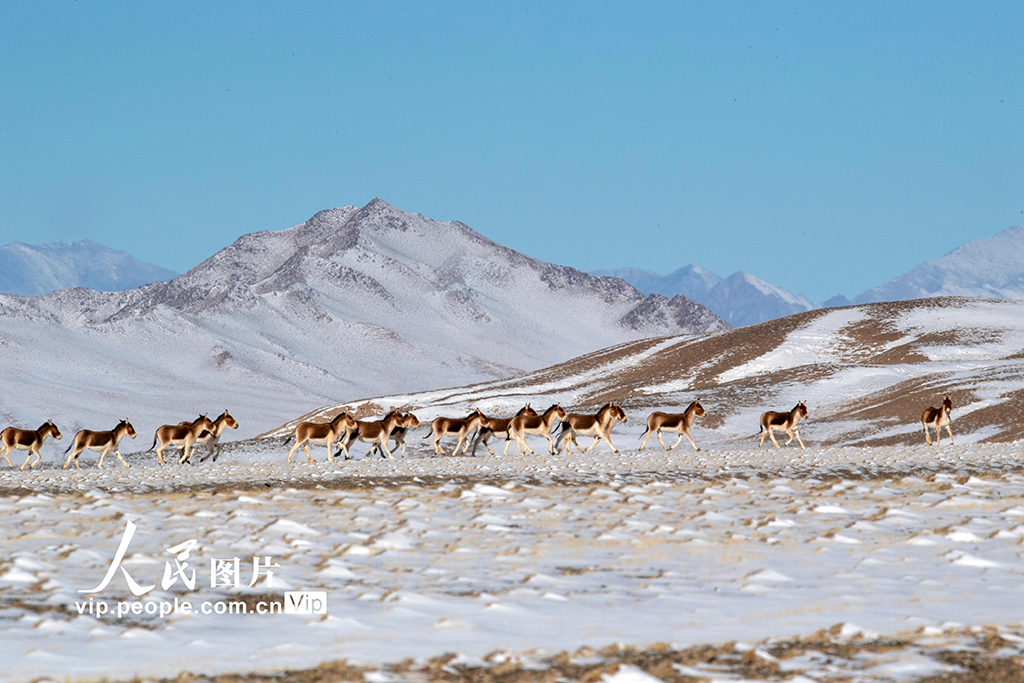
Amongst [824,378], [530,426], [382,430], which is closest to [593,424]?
[530,426]

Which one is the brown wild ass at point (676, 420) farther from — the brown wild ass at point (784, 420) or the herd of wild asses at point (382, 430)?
the brown wild ass at point (784, 420)

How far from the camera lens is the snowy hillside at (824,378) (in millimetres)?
50344

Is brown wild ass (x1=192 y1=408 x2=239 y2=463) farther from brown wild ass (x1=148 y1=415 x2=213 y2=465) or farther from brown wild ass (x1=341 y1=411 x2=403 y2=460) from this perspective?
brown wild ass (x1=341 y1=411 x2=403 y2=460)

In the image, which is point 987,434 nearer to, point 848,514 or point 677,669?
point 848,514

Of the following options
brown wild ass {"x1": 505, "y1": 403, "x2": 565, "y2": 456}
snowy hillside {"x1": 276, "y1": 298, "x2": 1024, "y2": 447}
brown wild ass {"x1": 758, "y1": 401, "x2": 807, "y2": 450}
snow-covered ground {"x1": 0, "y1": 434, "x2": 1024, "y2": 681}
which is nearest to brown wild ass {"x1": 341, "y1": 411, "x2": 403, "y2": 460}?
brown wild ass {"x1": 505, "y1": 403, "x2": 565, "y2": 456}

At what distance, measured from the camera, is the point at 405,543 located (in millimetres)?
13297

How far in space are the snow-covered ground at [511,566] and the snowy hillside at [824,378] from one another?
95.8 ft

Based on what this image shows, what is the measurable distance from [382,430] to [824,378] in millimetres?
40743

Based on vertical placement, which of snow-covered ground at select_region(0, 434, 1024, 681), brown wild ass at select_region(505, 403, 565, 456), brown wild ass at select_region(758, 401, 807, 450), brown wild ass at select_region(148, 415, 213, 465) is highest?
brown wild ass at select_region(148, 415, 213, 465)

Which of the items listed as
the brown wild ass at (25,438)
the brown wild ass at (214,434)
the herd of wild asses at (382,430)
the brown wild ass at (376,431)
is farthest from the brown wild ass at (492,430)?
the brown wild ass at (25,438)

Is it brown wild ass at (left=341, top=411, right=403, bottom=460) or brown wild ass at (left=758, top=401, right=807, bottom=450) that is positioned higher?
brown wild ass at (left=341, top=411, right=403, bottom=460)

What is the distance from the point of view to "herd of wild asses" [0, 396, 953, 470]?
32.9 metres

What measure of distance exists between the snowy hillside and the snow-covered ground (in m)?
29.2

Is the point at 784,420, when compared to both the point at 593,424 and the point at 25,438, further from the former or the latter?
the point at 25,438
